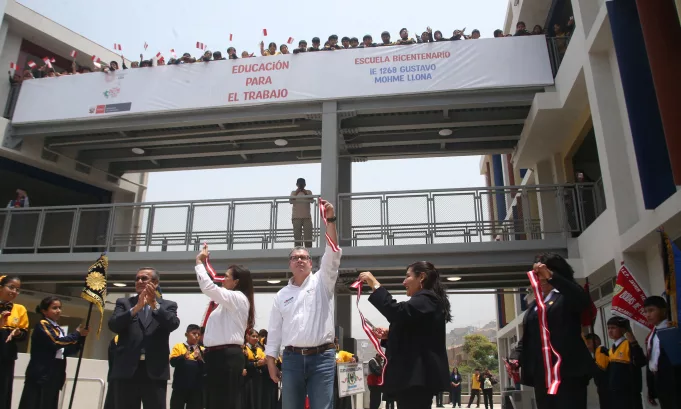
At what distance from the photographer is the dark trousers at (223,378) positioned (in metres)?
4.64

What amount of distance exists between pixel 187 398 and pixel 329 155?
245 inches

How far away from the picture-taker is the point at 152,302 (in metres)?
4.71

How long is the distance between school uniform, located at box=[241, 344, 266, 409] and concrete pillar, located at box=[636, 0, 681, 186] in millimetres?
6740

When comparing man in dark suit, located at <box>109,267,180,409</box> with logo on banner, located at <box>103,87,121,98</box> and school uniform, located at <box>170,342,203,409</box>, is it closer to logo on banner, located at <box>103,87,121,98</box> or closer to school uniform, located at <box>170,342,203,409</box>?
school uniform, located at <box>170,342,203,409</box>

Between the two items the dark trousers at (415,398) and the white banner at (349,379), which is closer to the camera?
the dark trousers at (415,398)

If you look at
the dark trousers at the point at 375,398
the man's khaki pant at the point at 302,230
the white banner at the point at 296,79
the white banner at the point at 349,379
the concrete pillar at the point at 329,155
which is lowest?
the dark trousers at the point at 375,398

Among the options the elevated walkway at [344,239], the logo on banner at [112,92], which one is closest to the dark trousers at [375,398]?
the elevated walkway at [344,239]

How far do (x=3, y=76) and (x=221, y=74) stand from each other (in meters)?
6.65

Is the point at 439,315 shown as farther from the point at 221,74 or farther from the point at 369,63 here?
the point at 221,74

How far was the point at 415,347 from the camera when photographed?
3.78 meters

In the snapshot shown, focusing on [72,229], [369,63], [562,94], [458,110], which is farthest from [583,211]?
[72,229]

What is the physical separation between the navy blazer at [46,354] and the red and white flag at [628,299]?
6.42 metres

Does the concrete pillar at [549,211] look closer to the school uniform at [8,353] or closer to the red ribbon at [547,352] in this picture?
the red ribbon at [547,352]

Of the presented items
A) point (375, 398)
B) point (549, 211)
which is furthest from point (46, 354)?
point (549, 211)
